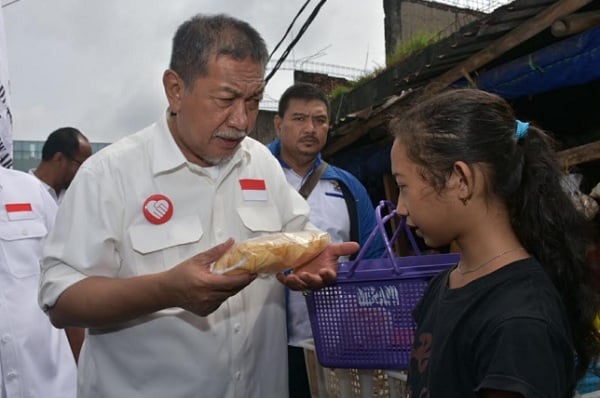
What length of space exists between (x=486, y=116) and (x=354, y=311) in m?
0.92

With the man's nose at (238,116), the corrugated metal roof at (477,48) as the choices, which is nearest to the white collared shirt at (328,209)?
the corrugated metal roof at (477,48)

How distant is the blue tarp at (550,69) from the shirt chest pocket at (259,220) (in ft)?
8.18

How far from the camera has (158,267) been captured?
2.07 meters

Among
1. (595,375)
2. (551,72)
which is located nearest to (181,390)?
(595,375)

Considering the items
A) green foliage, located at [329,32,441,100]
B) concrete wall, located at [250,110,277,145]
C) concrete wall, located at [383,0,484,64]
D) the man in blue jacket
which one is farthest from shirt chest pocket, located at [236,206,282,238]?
concrete wall, located at [250,110,277,145]

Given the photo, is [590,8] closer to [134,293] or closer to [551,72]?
[551,72]

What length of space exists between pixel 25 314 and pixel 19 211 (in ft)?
1.92

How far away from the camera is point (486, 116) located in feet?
5.27

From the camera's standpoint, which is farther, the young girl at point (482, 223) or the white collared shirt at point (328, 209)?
the white collared shirt at point (328, 209)

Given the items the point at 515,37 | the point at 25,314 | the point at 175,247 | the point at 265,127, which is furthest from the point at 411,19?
the point at 175,247

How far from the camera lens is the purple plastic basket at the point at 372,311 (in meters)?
2.07

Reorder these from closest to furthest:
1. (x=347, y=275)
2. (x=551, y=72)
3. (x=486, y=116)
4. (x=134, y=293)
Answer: (x=486, y=116) < (x=134, y=293) < (x=347, y=275) < (x=551, y=72)

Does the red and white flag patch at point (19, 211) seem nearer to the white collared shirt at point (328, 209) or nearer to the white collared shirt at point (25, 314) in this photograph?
the white collared shirt at point (25, 314)

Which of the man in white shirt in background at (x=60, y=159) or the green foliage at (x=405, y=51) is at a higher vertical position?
the green foliage at (x=405, y=51)
